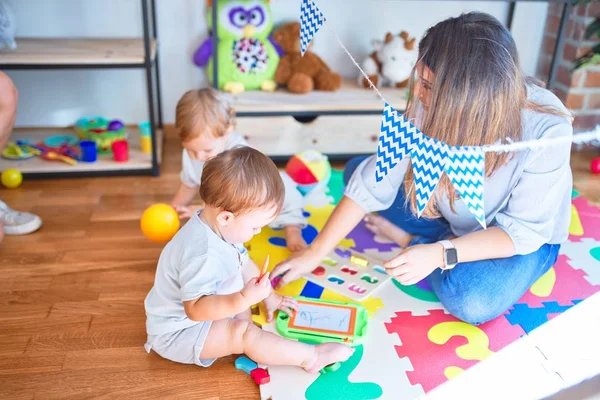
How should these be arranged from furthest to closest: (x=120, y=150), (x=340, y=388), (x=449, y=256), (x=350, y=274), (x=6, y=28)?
(x=120, y=150) → (x=6, y=28) → (x=350, y=274) → (x=449, y=256) → (x=340, y=388)

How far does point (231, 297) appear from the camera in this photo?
3.29 feet

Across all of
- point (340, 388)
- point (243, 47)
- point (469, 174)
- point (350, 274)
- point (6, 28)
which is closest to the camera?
point (469, 174)

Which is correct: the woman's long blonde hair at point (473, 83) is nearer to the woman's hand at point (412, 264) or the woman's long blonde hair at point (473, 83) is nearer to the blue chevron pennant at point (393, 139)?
the blue chevron pennant at point (393, 139)

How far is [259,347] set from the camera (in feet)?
3.65

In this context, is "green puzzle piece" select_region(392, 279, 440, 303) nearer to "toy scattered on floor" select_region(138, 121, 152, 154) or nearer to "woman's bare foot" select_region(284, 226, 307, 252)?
"woman's bare foot" select_region(284, 226, 307, 252)

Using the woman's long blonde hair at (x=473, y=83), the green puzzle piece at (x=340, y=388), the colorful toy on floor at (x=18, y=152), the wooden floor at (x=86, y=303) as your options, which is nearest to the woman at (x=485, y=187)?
the woman's long blonde hair at (x=473, y=83)

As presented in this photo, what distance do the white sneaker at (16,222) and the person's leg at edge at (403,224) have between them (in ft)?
3.09

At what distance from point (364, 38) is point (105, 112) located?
3.39 ft

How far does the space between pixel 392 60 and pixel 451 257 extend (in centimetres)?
111

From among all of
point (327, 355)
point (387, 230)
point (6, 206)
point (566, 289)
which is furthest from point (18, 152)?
point (566, 289)

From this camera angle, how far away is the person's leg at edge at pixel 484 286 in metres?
1.23

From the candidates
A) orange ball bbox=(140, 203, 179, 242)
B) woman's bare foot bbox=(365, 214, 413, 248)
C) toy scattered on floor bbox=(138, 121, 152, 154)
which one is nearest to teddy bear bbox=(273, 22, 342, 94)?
toy scattered on floor bbox=(138, 121, 152, 154)

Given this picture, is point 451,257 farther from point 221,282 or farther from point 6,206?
point 6,206

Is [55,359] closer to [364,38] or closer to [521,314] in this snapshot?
[521,314]
